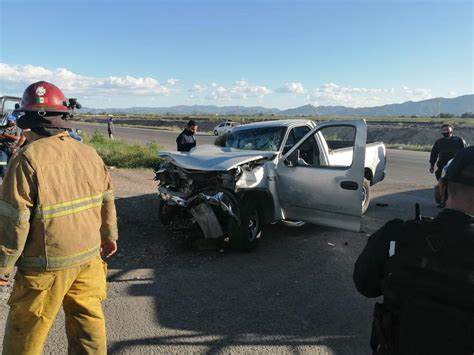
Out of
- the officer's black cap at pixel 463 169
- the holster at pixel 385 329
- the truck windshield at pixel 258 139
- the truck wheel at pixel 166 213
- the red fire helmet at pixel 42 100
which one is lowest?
the truck wheel at pixel 166 213

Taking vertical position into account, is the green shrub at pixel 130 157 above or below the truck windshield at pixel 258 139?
below

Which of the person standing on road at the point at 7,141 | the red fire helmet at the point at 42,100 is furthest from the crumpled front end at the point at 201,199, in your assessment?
the person standing on road at the point at 7,141

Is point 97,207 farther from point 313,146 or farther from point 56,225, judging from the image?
point 313,146

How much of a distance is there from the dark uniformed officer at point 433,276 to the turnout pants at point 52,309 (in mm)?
1727

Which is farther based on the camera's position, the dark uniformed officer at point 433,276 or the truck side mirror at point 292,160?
the truck side mirror at point 292,160

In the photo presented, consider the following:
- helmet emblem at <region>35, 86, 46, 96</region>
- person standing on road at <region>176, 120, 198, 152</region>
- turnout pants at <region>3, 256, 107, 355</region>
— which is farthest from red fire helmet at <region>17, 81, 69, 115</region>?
person standing on road at <region>176, 120, 198, 152</region>

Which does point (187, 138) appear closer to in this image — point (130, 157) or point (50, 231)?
point (130, 157)

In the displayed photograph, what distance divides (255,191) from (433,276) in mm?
4035

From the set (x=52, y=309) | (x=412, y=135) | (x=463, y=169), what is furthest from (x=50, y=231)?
(x=412, y=135)

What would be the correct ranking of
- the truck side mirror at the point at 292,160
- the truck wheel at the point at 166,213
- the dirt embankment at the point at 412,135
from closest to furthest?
the truck side mirror at the point at 292,160 → the truck wheel at the point at 166,213 → the dirt embankment at the point at 412,135

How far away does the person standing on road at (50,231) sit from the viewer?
2184mm

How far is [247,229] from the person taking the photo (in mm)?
5359

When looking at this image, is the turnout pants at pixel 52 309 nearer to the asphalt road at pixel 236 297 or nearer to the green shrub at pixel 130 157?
the asphalt road at pixel 236 297

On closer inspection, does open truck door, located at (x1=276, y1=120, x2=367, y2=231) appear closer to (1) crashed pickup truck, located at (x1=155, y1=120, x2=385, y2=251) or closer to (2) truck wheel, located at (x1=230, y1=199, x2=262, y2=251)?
(1) crashed pickup truck, located at (x1=155, y1=120, x2=385, y2=251)
